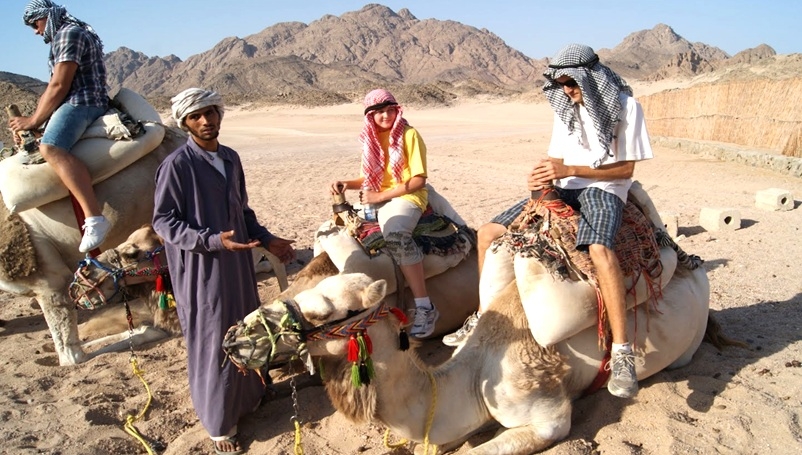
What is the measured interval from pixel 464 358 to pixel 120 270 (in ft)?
11.0

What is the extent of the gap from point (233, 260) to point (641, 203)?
9.10ft

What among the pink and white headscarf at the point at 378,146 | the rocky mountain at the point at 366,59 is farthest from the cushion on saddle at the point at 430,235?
the rocky mountain at the point at 366,59

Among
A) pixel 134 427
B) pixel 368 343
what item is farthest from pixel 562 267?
pixel 134 427

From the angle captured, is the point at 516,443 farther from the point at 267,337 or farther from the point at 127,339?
the point at 127,339

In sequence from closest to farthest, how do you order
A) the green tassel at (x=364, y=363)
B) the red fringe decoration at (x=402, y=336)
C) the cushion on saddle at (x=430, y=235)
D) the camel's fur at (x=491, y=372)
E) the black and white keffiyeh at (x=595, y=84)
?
the green tassel at (x=364, y=363), the camel's fur at (x=491, y=372), the red fringe decoration at (x=402, y=336), the black and white keffiyeh at (x=595, y=84), the cushion on saddle at (x=430, y=235)

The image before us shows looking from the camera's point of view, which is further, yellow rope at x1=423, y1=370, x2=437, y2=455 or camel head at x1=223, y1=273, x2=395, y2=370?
yellow rope at x1=423, y1=370, x2=437, y2=455

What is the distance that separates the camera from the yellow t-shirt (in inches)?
189

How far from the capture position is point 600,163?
3.96 m

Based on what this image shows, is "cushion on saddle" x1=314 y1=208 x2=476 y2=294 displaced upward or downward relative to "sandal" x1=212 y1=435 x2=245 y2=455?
upward

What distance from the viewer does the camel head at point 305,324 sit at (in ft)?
9.21

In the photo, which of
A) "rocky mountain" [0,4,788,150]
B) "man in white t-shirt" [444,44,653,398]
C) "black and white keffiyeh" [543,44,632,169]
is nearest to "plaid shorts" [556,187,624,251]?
"man in white t-shirt" [444,44,653,398]

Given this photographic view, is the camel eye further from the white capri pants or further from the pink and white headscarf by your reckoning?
the white capri pants

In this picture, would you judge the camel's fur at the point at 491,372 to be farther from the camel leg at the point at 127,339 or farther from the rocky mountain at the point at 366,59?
the rocky mountain at the point at 366,59

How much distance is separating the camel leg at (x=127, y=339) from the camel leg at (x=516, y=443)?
3630 mm
